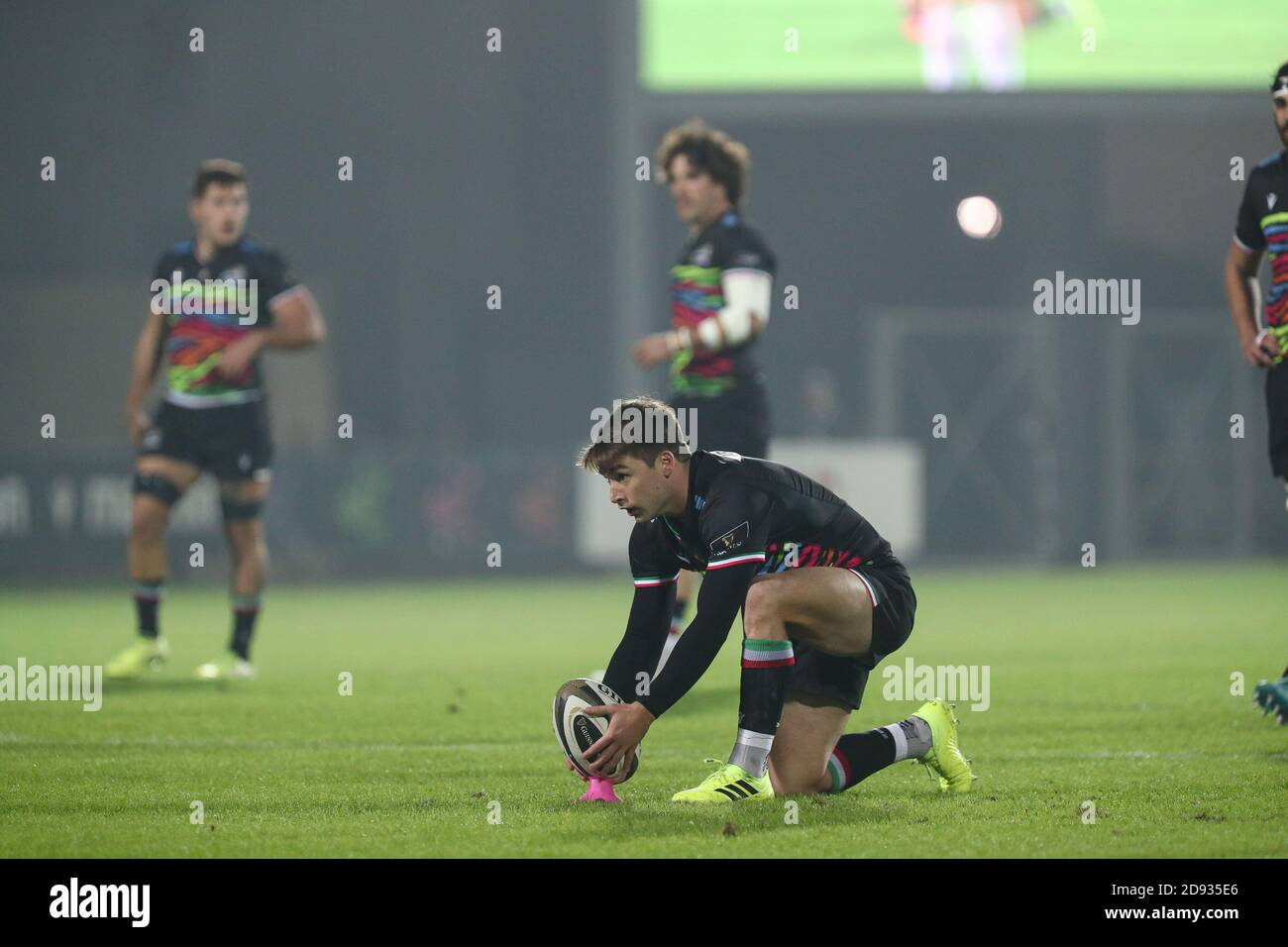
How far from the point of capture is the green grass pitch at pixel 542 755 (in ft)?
17.1

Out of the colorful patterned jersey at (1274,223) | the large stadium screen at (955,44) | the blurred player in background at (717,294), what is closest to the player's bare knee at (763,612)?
the colorful patterned jersey at (1274,223)

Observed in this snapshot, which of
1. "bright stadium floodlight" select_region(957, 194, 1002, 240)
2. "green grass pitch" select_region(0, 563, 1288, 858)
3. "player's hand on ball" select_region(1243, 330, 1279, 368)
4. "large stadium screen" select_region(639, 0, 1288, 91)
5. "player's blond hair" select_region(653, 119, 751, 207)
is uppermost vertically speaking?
"large stadium screen" select_region(639, 0, 1288, 91)

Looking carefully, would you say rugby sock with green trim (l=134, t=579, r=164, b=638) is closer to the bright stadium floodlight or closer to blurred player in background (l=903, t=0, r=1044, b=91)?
blurred player in background (l=903, t=0, r=1044, b=91)

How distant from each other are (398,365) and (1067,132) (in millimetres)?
8575

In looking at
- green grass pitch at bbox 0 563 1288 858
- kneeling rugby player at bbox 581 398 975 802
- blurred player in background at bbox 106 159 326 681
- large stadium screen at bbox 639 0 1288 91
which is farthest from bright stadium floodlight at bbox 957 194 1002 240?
kneeling rugby player at bbox 581 398 975 802

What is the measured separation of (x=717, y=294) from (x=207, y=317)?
2609mm

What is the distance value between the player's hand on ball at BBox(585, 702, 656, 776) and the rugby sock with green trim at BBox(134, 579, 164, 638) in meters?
4.53

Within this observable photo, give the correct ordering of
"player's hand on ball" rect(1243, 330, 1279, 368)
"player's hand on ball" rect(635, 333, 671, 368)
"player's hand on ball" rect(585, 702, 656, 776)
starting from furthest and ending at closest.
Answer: "player's hand on ball" rect(635, 333, 671, 368), "player's hand on ball" rect(1243, 330, 1279, 368), "player's hand on ball" rect(585, 702, 656, 776)

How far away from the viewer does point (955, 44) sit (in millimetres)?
19734

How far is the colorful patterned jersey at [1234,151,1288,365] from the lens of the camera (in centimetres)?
736

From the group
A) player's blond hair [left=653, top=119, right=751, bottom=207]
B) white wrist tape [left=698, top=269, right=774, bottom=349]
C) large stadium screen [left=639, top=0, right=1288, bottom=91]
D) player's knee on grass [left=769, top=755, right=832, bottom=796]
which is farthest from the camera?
large stadium screen [left=639, top=0, right=1288, bottom=91]

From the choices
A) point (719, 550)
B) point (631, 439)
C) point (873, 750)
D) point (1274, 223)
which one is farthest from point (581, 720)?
point (1274, 223)

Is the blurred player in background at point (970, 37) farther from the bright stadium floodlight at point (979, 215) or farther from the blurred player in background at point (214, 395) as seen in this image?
the blurred player in background at point (214, 395)
